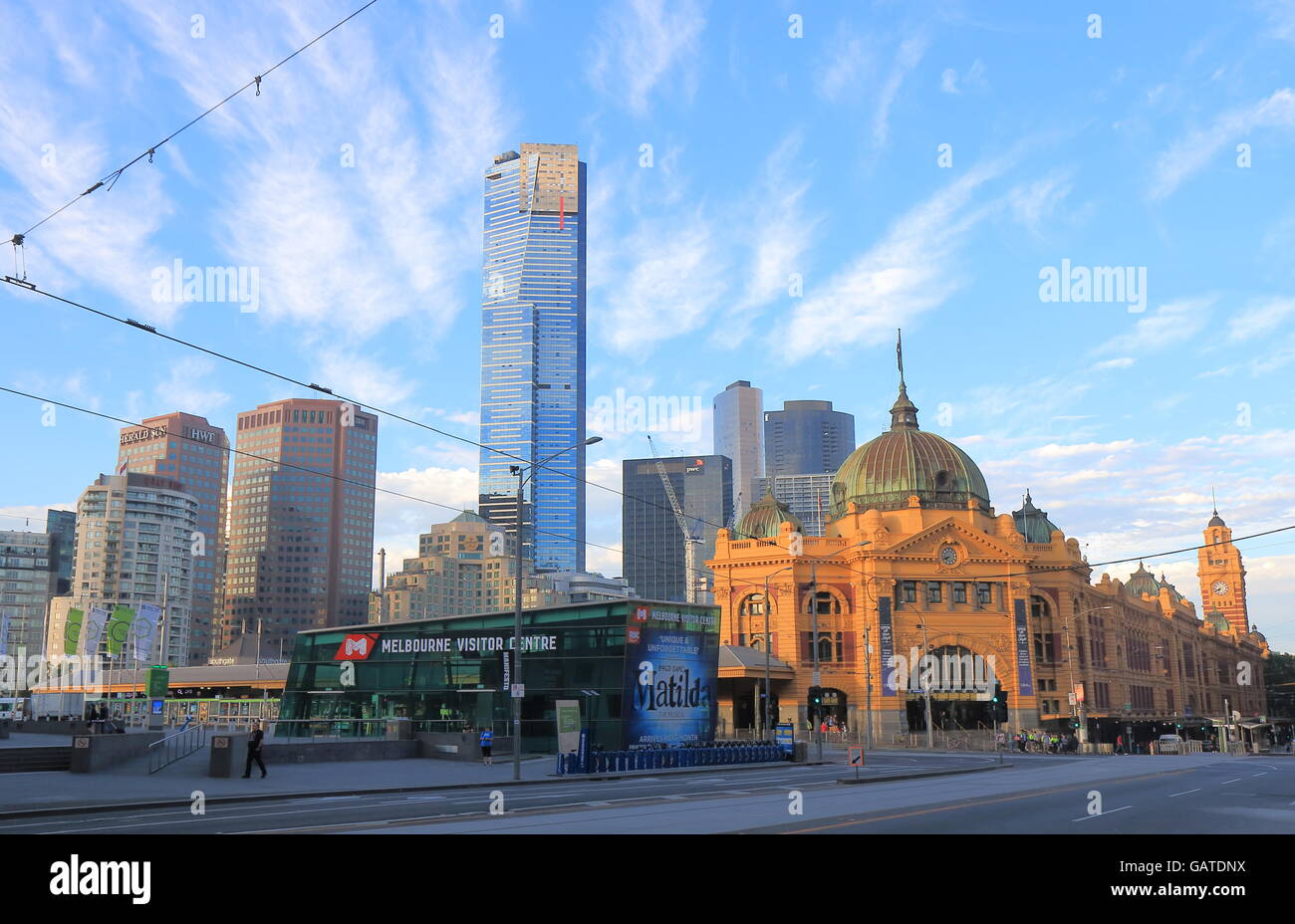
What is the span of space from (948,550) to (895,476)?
31.3 ft

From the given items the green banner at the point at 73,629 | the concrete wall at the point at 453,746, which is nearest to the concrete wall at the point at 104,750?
the concrete wall at the point at 453,746

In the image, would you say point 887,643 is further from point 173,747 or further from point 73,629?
point 173,747

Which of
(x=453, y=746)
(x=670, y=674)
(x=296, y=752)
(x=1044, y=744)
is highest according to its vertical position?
(x=670, y=674)

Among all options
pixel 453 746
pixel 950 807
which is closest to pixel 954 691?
pixel 453 746

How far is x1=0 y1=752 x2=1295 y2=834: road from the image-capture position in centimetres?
1908

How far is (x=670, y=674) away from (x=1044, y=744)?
112ft

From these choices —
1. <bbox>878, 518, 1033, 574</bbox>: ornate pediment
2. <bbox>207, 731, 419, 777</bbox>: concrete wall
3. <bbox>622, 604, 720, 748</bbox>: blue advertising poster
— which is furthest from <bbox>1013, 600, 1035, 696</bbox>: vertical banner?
<bbox>207, 731, 419, 777</bbox>: concrete wall

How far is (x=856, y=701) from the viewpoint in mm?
84562

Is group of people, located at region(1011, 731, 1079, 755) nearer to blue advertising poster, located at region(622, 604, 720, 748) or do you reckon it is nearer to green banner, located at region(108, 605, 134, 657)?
blue advertising poster, located at region(622, 604, 720, 748)

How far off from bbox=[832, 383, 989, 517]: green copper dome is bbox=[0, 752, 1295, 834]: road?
58.7 meters

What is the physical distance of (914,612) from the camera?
85250 millimetres

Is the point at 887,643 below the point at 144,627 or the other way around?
below
